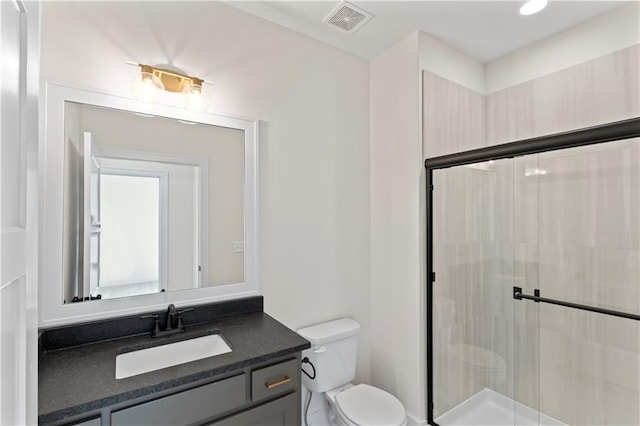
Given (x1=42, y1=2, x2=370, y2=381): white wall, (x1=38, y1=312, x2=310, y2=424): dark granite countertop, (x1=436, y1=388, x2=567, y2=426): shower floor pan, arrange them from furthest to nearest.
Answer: (x1=436, y1=388, x2=567, y2=426): shower floor pan, (x1=42, y1=2, x2=370, y2=381): white wall, (x1=38, y1=312, x2=310, y2=424): dark granite countertop

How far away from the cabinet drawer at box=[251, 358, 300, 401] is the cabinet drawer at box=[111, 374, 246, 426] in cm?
5

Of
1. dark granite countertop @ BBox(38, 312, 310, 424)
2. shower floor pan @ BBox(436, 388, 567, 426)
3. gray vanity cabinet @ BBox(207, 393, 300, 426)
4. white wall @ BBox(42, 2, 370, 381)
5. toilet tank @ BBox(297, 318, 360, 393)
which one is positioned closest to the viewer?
dark granite countertop @ BBox(38, 312, 310, 424)

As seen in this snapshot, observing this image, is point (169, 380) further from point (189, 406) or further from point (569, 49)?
point (569, 49)

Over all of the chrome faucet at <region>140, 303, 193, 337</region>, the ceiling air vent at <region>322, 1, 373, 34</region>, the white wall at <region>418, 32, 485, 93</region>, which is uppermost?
the ceiling air vent at <region>322, 1, 373, 34</region>

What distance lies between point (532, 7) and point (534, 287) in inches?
67.4

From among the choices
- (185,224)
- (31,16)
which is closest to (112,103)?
(185,224)

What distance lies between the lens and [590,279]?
1.97 m

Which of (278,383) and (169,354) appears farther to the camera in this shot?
(169,354)

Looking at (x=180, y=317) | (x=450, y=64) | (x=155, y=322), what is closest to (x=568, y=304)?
(x=450, y=64)

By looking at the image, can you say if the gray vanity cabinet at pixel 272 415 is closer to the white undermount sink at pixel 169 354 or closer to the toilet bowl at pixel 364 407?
the white undermount sink at pixel 169 354

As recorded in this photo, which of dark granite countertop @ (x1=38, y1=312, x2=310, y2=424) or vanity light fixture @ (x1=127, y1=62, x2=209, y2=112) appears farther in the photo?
vanity light fixture @ (x1=127, y1=62, x2=209, y2=112)

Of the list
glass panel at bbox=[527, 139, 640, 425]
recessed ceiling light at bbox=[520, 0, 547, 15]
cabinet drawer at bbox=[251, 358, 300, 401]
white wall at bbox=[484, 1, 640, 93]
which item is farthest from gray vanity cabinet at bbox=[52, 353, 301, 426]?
white wall at bbox=[484, 1, 640, 93]

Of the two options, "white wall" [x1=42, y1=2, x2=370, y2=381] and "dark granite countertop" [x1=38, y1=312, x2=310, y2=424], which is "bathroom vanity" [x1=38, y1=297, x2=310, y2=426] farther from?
"white wall" [x1=42, y1=2, x2=370, y2=381]

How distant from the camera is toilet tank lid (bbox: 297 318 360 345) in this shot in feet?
6.27
